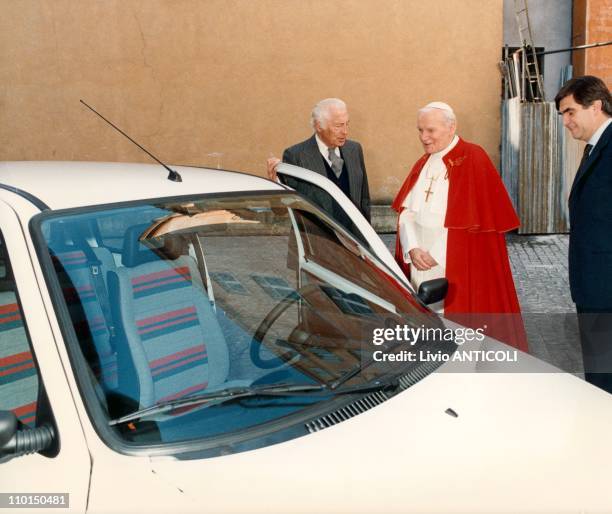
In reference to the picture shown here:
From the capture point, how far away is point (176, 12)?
12.5m

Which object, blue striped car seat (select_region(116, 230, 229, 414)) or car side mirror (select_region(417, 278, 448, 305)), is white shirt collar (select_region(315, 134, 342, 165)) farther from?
blue striped car seat (select_region(116, 230, 229, 414))

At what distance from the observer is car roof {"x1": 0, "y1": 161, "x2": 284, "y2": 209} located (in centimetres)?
249

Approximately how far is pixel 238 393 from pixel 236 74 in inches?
429

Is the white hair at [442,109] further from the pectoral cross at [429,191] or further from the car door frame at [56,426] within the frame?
the car door frame at [56,426]

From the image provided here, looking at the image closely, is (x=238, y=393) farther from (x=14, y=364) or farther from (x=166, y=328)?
(x=14, y=364)

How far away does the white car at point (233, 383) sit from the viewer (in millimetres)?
1934

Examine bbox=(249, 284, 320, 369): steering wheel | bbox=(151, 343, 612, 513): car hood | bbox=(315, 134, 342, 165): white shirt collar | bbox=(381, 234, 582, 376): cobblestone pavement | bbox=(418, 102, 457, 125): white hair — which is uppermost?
bbox=(418, 102, 457, 125): white hair

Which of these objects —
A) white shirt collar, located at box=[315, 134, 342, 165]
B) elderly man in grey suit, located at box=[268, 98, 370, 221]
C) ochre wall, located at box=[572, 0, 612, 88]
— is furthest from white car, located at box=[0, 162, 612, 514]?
ochre wall, located at box=[572, 0, 612, 88]

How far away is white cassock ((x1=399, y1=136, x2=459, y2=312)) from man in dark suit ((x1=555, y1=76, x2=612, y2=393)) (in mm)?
789

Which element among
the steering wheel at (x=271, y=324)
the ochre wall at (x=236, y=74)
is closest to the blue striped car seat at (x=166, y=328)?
the steering wheel at (x=271, y=324)

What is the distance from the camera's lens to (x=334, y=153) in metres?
5.78

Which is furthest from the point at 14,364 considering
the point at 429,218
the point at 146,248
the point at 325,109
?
the point at 325,109

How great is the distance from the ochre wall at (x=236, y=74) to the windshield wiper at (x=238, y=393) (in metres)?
10.4

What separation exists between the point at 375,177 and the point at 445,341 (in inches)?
392
